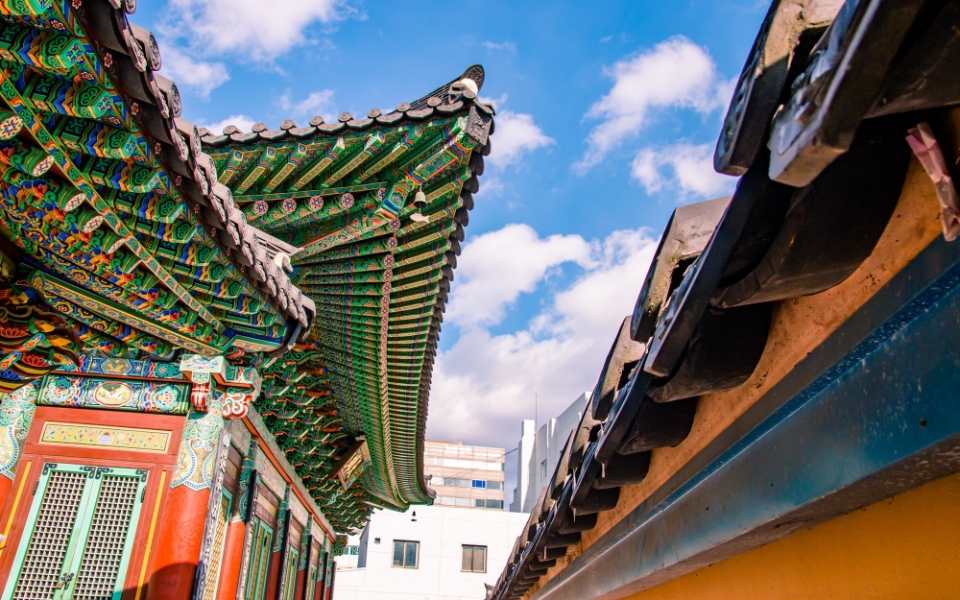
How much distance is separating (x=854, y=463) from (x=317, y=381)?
7559mm

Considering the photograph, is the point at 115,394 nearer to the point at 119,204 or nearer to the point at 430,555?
the point at 119,204

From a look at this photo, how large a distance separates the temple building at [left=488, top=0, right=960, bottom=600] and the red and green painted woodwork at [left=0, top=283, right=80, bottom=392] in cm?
365

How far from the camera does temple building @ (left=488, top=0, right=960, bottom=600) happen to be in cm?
100

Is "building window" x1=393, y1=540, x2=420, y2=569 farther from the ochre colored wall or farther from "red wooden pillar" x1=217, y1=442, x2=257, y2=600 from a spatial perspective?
the ochre colored wall

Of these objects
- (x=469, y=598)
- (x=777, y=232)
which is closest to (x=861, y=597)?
(x=777, y=232)

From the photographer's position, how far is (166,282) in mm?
4492

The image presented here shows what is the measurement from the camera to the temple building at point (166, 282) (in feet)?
10.3

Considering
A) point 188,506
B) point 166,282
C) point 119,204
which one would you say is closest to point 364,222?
point 166,282

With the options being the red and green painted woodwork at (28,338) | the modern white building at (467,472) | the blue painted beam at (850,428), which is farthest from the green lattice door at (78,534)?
the modern white building at (467,472)

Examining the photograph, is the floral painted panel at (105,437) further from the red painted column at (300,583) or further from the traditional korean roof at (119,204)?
the red painted column at (300,583)

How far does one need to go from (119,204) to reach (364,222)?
2178 mm

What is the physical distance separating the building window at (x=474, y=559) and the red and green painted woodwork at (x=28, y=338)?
90.5 feet

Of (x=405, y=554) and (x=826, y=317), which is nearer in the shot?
(x=826, y=317)

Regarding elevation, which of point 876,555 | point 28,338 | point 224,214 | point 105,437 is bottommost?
point 876,555
